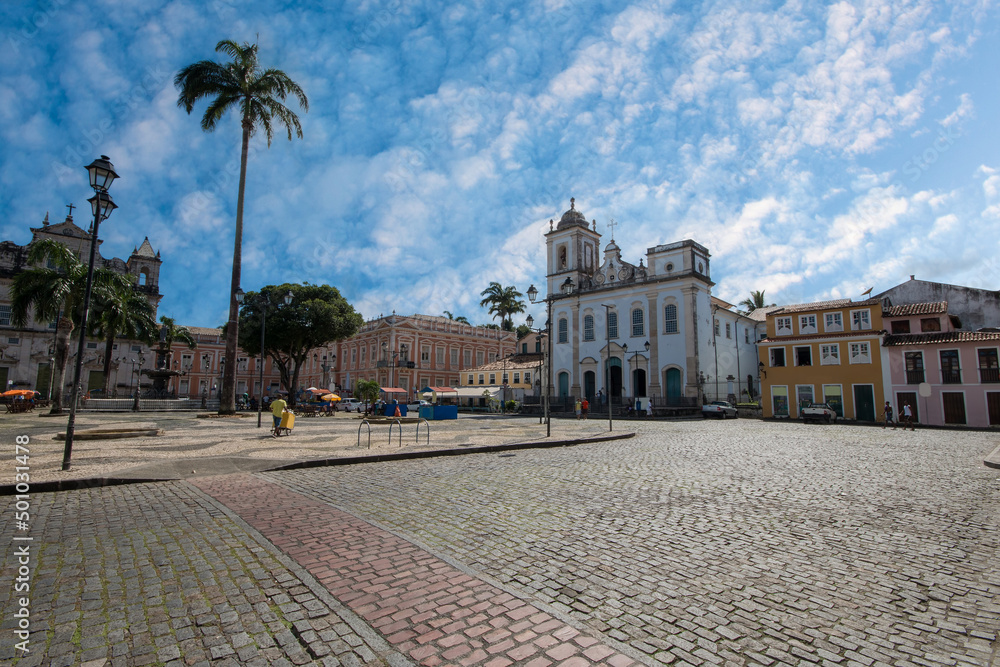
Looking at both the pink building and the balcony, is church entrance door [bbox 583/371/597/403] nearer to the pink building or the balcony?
the pink building

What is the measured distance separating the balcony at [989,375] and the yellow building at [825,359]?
4.47 metres

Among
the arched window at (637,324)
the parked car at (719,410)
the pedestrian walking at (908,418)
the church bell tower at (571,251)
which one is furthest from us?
the church bell tower at (571,251)

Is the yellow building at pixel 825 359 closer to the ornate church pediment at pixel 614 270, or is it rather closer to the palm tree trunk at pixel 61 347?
the ornate church pediment at pixel 614 270

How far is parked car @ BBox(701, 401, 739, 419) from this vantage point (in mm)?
34031

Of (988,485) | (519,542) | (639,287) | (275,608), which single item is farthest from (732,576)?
(639,287)

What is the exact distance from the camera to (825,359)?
34.1 metres

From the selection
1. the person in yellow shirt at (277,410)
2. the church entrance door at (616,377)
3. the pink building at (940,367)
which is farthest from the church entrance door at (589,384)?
the person in yellow shirt at (277,410)

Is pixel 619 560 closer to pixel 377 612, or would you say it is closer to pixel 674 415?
pixel 377 612

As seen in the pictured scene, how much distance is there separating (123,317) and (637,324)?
115 feet

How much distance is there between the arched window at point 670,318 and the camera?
39438 millimetres

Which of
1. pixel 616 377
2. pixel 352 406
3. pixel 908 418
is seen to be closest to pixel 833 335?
pixel 908 418

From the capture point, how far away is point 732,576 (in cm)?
397

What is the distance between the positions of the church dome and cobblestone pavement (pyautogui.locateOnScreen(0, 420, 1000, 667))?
41405 mm

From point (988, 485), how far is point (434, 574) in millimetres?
9688
